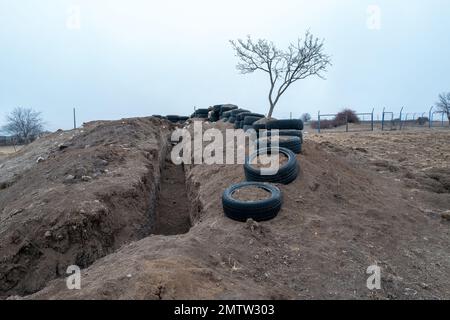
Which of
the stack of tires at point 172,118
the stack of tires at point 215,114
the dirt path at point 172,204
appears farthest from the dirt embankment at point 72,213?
the stack of tires at point 172,118

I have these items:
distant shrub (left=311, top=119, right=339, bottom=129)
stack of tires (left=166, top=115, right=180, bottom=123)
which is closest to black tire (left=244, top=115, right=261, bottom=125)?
stack of tires (left=166, top=115, right=180, bottom=123)

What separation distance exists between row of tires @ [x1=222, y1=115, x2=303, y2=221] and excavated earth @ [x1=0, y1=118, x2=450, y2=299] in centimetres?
23

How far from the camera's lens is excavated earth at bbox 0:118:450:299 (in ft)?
13.9

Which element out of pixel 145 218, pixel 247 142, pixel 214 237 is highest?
pixel 247 142

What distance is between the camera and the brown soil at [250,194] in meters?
6.59

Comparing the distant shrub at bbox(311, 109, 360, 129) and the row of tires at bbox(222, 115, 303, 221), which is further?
the distant shrub at bbox(311, 109, 360, 129)

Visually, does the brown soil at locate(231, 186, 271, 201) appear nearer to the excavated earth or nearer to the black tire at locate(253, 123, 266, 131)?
the excavated earth

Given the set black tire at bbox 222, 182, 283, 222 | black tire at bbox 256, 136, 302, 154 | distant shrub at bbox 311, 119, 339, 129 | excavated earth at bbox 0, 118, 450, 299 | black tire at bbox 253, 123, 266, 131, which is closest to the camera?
excavated earth at bbox 0, 118, 450, 299

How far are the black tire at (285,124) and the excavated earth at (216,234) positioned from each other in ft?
4.63
